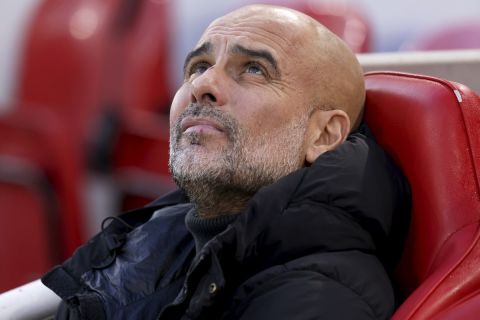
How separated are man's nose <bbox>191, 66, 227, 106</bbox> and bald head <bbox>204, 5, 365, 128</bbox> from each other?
0.28ft

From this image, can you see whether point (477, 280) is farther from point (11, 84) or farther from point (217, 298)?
point (11, 84)

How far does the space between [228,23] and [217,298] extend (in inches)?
15.2

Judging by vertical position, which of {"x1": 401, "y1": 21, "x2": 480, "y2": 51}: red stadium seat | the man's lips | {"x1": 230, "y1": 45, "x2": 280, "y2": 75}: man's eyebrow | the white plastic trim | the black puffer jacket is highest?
{"x1": 230, "y1": 45, "x2": 280, "y2": 75}: man's eyebrow

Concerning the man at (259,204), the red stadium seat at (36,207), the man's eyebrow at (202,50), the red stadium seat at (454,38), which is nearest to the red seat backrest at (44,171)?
the red stadium seat at (36,207)

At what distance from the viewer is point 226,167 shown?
110cm

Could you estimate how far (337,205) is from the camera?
3.29 feet

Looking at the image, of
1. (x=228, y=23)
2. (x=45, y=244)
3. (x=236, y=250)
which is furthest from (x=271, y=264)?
(x=45, y=244)

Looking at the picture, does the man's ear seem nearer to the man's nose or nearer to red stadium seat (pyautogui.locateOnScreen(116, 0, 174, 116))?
the man's nose

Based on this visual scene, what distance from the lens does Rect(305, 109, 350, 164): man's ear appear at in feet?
3.79

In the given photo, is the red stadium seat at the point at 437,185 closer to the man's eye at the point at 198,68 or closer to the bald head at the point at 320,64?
the bald head at the point at 320,64

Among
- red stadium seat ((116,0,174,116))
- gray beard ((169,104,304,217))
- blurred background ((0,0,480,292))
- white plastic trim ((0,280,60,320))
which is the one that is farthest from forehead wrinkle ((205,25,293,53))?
red stadium seat ((116,0,174,116))

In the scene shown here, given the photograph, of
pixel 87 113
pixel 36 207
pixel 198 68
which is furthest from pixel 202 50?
pixel 87 113

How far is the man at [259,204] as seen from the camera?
37.5 inches

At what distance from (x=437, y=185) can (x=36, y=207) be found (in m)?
1.58
